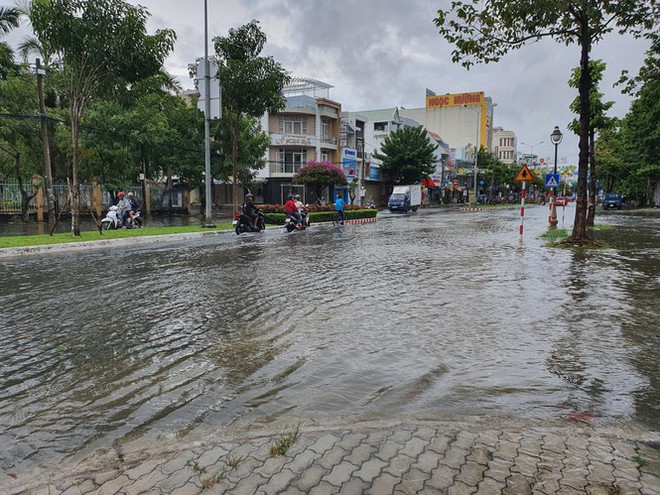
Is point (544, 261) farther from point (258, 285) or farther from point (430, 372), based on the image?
point (430, 372)

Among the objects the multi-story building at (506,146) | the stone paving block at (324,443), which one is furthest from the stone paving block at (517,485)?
the multi-story building at (506,146)

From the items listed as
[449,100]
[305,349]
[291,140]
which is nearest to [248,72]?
[305,349]

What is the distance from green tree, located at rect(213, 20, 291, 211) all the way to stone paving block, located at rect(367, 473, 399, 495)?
2422 cm

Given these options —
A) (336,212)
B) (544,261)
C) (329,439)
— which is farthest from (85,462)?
(336,212)

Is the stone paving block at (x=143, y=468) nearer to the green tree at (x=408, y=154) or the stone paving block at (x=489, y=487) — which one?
the stone paving block at (x=489, y=487)

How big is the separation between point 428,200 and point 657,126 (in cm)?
3589

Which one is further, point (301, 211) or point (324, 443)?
point (301, 211)

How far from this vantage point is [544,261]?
12094mm

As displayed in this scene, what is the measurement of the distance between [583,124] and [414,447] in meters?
14.0

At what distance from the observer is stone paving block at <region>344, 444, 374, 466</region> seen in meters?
2.96

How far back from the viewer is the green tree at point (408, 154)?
A: 55344mm

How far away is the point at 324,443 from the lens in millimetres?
3172

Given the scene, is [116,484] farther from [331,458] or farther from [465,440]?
[465,440]

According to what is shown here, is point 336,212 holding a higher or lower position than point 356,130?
lower
